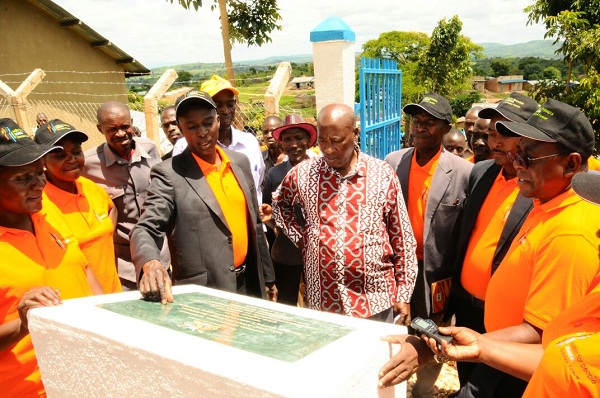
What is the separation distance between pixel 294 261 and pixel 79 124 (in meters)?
10.5

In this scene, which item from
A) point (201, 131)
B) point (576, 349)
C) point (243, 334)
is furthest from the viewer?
point (201, 131)

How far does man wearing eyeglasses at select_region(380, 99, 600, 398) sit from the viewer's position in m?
1.56

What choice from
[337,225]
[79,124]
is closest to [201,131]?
[337,225]

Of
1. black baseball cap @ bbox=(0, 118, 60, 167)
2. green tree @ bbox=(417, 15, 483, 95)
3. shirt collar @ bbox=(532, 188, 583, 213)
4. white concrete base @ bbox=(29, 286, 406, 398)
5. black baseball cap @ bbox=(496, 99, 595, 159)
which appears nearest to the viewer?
white concrete base @ bbox=(29, 286, 406, 398)

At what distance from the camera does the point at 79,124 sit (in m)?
11.9

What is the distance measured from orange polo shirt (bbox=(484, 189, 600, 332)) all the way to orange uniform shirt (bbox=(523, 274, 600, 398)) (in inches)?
8.2

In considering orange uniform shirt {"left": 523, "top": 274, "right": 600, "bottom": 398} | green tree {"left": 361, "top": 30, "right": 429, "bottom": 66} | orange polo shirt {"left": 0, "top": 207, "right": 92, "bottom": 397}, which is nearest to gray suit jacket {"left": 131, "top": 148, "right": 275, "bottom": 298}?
orange polo shirt {"left": 0, "top": 207, "right": 92, "bottom": 397}

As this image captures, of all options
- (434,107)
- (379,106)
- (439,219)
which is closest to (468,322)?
(439,219)

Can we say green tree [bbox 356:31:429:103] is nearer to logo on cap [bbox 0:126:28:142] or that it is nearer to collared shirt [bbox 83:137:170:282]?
collared shirt [bbox 83:137:170:282]

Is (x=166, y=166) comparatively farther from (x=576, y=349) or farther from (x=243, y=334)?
(x=576, y=349)

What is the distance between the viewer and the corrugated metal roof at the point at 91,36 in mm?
11000

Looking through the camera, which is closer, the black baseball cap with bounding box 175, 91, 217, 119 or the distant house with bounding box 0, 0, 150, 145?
the black baseball cap with bounding box 175, 91, 217, 119

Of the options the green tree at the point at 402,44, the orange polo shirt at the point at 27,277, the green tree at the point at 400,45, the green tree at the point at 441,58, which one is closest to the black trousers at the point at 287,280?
the orange polo shirt at the point at 27,277

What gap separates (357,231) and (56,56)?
11.8m
